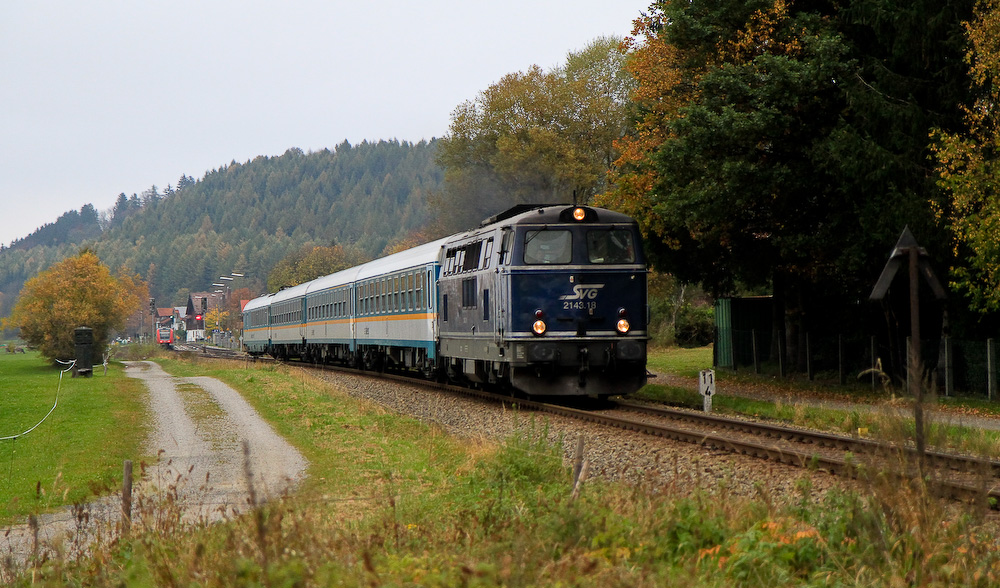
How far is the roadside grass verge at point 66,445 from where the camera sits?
1230cm

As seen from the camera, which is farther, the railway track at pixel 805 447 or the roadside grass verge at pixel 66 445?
the roadside grass verge at pixel 66 445

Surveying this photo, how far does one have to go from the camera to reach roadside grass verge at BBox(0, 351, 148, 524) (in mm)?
12305

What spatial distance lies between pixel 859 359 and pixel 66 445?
62.2 ft

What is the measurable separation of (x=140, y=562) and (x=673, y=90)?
857 inches

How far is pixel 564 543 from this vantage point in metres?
6.99

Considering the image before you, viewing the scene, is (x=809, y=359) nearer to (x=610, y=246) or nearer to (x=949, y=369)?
(x=949, y=369)

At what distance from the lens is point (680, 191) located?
79.6 ft

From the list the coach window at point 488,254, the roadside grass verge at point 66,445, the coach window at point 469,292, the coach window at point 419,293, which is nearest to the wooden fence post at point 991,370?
the coach window at point 488,254

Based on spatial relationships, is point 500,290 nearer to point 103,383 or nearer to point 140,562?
point 140,562

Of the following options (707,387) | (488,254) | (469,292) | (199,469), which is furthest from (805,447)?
(469,292)

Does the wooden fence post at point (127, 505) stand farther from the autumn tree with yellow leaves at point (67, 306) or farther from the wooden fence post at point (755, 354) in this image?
the autumn tree with yellow leaves at point (67, 306)

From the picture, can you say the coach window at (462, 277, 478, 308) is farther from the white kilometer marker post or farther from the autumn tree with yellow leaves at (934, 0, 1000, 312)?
the autumn tree with yellow leaves at (934, 0, 1000, 312)

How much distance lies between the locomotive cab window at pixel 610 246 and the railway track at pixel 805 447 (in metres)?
2.72

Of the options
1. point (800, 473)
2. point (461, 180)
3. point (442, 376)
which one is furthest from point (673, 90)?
point (461, 180)
